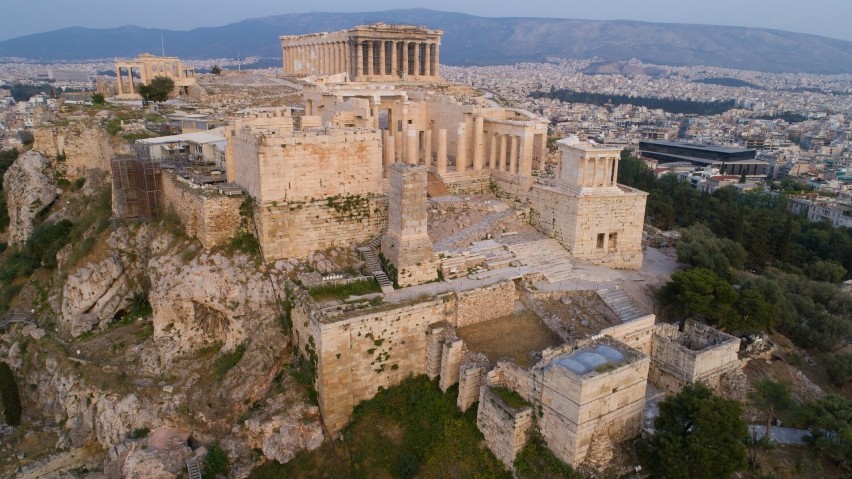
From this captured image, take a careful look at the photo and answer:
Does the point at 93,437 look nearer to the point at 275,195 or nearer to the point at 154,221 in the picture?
the point at 154,221

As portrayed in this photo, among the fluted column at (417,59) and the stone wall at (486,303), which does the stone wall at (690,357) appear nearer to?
the stone wall at (486,303)

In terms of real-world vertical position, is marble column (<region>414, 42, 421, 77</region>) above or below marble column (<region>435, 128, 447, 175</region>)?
above

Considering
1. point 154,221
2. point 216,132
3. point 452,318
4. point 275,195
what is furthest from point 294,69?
point 452,318

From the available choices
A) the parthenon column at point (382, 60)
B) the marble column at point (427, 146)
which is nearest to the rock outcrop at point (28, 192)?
the marble column at point (427, 146)

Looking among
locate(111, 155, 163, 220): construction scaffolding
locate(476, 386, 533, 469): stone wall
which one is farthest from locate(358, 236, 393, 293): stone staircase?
locate(111, 155, 163, 220): construction scaffolding

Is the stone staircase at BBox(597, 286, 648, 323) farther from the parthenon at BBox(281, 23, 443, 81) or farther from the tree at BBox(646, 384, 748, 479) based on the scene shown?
the parthenon at BBox(281, 23, 443, 81)

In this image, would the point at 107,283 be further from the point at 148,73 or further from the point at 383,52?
the point at 383,52
